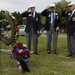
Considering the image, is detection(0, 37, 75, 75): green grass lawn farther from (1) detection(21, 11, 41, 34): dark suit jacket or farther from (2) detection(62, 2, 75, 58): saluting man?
(1) detection(21, 11, 41, 34): dark suit jacket

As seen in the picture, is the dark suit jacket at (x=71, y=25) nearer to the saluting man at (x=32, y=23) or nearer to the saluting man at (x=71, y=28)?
the saluting man at (x=71, y=28)

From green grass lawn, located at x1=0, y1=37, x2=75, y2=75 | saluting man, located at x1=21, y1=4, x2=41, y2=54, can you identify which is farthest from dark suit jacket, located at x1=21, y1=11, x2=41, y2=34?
green grass lawn, located at x1=0, y1=37, x2=75, y2=75

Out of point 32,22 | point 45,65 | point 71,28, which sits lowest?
point 45,65

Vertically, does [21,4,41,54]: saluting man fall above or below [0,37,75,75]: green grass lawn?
above

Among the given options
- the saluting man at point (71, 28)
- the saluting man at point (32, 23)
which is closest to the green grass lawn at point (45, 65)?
the saluting man at point (71, 28)

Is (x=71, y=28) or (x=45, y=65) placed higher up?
(x=71, y=28)

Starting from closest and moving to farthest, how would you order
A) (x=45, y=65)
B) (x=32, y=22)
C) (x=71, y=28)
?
(x=45, y=65) < (x=71, y=28) < (x=32, y=22)

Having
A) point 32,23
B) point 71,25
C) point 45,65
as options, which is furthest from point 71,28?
point 45,65

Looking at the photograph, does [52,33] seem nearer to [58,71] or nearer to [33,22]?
[33,22]

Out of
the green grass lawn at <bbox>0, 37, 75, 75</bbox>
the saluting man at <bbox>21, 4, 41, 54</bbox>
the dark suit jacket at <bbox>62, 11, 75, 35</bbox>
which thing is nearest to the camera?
the green grass lawn at <bbox>0, 37, 75, 75</bbox>

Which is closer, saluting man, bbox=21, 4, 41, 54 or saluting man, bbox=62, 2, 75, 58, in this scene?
saluting man, bbox=62, 2, 75, 58

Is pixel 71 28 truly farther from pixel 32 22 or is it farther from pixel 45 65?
pixel 45 65

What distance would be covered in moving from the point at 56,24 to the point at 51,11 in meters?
0.50

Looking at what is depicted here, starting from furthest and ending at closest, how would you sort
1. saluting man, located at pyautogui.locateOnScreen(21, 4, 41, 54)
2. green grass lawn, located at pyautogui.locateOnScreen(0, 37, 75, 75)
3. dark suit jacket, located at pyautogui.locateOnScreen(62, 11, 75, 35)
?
Result: 1. saluting man, located at pyautogui.locateOnScreen(21, 4, 41, 54)
2. dark suit jacket, located at pyautogui.locateOnScreen(62, 11, 75, 35)
3. green grass lawn, located at pyautogui.locateOnScreen(0, 37, 75, 75)
